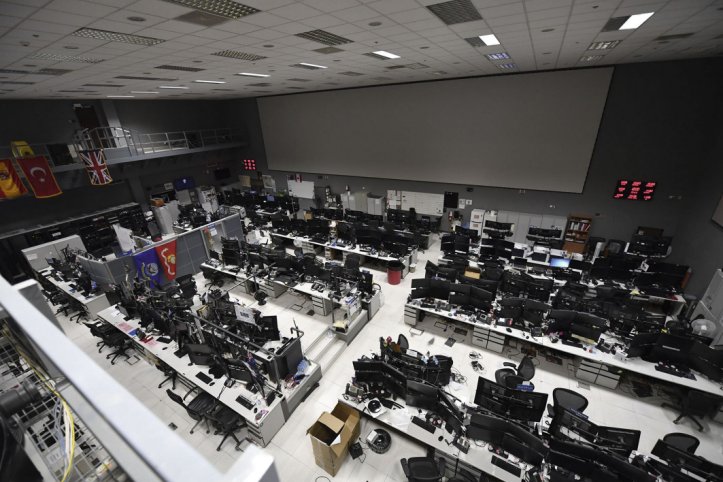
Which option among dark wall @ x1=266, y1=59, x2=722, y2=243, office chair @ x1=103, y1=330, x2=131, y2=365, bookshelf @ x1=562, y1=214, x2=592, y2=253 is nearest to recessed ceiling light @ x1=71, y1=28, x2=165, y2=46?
office chair @ x1=103, y1=330, x2=131, y2=365

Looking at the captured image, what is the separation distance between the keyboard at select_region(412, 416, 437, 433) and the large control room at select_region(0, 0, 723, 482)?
0.03 m

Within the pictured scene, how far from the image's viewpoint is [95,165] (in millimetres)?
10992

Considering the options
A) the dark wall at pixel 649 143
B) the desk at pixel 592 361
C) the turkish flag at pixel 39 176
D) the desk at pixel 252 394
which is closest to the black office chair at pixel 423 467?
the desk at pixel 252 394

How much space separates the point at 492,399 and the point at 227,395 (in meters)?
4.13

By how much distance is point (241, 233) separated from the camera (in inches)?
451

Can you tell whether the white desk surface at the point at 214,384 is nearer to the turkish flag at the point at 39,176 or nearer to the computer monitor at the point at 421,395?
the computer monitor at the point at 421,395

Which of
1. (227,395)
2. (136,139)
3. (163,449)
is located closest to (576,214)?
(227,395)

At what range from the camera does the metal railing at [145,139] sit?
12.3 meters

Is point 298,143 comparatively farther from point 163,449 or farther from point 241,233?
point 163,449

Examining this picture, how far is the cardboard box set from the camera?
4555 mm

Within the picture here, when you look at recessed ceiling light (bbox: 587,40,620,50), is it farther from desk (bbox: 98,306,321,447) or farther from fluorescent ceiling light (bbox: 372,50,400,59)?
desk (bbox: 98,306,321,447)

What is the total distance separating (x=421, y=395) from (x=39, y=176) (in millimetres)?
13325

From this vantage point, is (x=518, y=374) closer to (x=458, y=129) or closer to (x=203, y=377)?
(x=203, y=377)

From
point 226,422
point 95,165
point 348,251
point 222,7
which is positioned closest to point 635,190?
point 348,251
